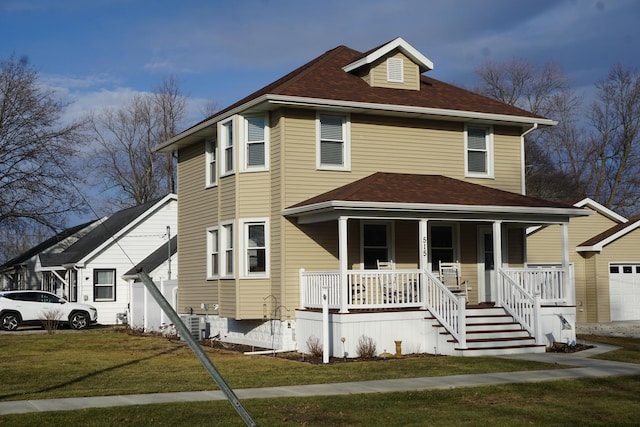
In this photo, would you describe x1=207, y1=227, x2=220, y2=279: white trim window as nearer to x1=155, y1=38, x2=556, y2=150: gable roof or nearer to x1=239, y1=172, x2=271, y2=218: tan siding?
x1=239, y1=172, x2=271, y2=218: tan siding

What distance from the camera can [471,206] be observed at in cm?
2042

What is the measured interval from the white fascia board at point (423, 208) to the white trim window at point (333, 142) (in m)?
1.95

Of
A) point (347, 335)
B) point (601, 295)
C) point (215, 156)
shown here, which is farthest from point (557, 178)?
point (347, 335)

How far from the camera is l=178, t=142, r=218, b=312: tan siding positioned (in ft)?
80.8

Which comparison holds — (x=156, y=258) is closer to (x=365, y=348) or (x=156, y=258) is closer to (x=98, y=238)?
(x=98, y=238)

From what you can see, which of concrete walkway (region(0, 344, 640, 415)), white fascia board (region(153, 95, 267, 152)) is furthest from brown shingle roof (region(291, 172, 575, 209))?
concrete walkway (region(0, 344, 640, 415))

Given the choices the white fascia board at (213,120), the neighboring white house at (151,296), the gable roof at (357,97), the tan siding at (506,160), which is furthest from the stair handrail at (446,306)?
the neighboring white house at (151,296)

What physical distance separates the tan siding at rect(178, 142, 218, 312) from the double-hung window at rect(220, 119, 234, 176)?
1.36m

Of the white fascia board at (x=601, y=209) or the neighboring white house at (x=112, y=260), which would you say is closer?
the white fascia board at (x=601, y=209)

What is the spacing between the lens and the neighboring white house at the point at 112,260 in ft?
117

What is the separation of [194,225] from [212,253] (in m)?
1.82

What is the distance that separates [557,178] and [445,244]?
28.8m

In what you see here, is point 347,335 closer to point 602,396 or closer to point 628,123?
point 602,396

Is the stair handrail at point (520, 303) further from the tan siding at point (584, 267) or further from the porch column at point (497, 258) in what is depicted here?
the tan siding at point (584, 267)
